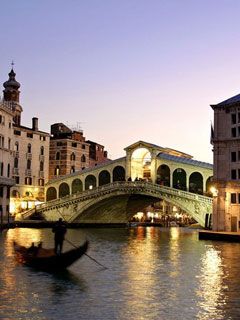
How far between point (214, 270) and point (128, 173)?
41.2 meters

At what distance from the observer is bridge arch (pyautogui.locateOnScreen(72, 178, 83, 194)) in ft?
215

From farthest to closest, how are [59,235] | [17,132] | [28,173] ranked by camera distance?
[28,173], [17,132], [59,235]

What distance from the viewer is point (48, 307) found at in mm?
12570

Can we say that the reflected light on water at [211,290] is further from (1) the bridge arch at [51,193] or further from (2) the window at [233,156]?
(1) the bridge arch at [51,193]

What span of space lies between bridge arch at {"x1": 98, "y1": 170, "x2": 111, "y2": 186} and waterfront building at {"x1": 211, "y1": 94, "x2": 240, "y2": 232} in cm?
2399

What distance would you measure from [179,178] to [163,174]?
246cm

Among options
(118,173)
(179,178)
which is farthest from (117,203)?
(179,178)

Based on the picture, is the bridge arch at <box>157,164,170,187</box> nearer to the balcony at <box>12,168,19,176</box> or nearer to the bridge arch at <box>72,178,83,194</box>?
the bridge arch at <box>72,178,83,194</box>

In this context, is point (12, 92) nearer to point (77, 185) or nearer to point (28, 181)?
point (28, 181)

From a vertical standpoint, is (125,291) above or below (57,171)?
below

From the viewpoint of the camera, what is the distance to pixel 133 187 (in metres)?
53.7

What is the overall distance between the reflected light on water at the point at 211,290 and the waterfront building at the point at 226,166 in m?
15.2

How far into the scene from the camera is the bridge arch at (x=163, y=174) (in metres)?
58.6

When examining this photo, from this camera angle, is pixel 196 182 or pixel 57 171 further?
pixel 57 171
